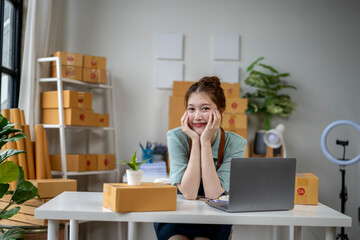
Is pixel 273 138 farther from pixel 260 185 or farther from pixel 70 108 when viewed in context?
pixel 260 185

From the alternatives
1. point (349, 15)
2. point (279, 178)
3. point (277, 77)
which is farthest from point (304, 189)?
point (349, 15)

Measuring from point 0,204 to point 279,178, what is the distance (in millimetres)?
1779

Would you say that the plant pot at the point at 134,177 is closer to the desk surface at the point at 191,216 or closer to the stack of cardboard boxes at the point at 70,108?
the desk surface at the point at 191,216

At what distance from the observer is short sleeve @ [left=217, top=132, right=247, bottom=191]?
1854 millimetres

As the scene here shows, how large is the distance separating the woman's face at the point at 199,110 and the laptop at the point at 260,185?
0.50 m

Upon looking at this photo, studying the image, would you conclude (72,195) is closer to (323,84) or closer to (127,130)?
(127,130)

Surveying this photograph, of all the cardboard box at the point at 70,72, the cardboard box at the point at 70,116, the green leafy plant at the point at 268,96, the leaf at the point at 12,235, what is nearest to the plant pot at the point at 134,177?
the leaf at the point at 12,235

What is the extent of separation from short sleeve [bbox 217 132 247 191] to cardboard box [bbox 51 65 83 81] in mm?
1767

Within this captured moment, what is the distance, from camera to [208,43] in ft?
12.6

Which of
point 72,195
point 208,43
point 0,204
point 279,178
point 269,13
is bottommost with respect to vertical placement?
point 0,204

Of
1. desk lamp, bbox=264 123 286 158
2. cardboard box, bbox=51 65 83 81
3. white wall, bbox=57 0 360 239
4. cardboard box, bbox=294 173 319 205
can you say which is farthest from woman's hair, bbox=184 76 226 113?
white wall, bbox=57 0 360 239

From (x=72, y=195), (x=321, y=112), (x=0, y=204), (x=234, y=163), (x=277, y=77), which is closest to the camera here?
(x=234, y=163)

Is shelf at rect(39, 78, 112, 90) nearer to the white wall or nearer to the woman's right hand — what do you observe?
the white wall

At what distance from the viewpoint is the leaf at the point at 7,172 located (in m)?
1.83
